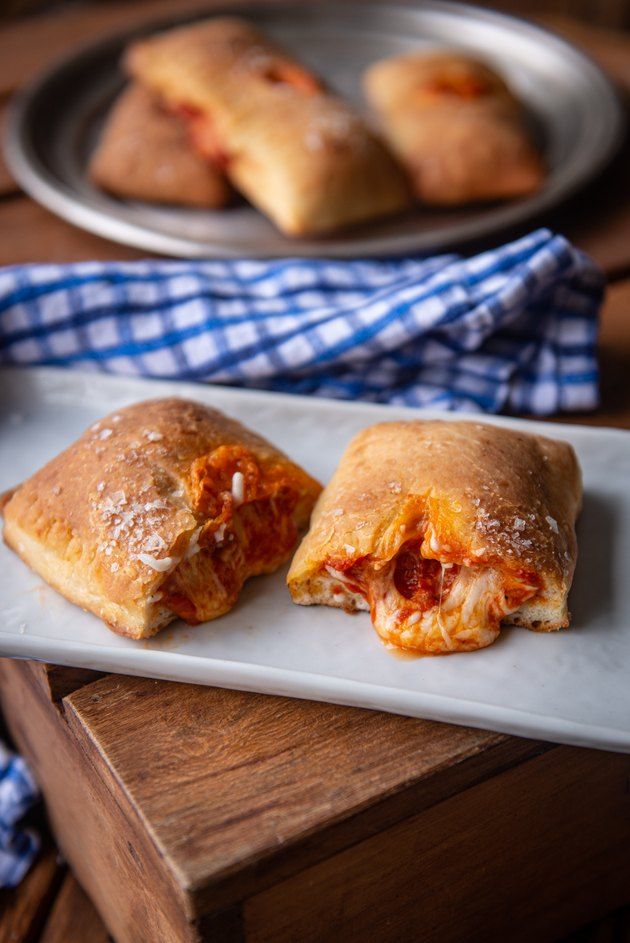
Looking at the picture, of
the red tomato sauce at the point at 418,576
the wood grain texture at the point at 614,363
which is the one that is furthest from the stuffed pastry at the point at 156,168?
the red tomato sauce at the point at 418,576

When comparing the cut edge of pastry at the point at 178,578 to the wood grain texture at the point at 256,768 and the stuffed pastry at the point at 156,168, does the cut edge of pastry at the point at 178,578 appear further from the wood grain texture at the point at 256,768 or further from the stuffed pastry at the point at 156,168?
the stuffed pastry at the point at 156,168

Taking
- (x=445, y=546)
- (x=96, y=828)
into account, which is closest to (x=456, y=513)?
(x=445, y=546)

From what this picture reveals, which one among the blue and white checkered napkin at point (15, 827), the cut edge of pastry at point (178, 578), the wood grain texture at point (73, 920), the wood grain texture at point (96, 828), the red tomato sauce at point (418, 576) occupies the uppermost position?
the cut edge of pastry at point (178, 578)

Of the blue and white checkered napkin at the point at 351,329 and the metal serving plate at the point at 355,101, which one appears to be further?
the metal serving plate at the point at 355,101

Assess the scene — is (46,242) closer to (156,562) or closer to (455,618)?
(156,562)

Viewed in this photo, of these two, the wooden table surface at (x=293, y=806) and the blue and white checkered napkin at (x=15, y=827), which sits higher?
the wooden table surface at (x=293, y=806)

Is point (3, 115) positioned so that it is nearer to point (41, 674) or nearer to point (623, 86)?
point (623, 86)

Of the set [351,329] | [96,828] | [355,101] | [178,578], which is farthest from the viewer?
[355,101]
